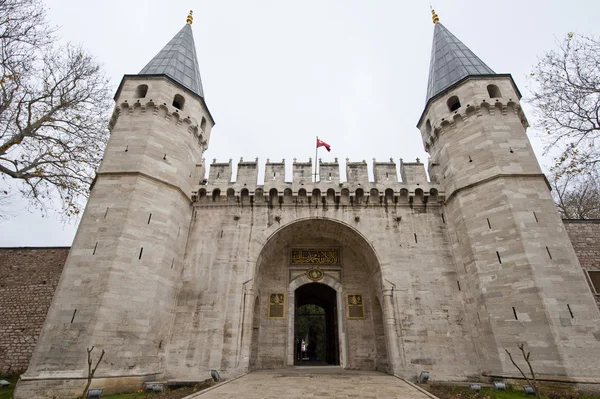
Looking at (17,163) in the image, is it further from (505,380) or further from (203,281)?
(505,380)

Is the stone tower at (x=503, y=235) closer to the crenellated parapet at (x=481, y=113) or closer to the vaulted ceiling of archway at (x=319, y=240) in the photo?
the crenellated parapet at (x=481, y=113)

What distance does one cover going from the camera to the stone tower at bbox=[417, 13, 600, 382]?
8969 mm

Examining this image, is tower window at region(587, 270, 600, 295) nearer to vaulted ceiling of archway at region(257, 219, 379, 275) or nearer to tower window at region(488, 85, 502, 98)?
tower window at region(488, 85, 502, 98)

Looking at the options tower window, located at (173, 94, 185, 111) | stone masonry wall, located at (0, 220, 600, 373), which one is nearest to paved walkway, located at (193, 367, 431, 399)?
stone masonry wall, located at (0, 220, 600, 373)

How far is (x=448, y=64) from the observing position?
15227mm

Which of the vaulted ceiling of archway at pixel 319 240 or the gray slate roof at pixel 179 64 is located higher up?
the gray slate roof at pixel 179 64

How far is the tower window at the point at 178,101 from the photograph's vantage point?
14.0 m

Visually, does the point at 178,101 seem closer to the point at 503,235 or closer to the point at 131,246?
the point at 131,246

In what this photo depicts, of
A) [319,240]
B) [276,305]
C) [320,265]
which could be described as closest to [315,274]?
[320,265]

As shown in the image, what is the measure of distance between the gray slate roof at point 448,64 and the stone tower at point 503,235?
9 centimetres

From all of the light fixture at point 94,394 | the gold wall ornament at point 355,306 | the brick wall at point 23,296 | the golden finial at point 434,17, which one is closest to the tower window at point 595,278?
the gold wall ornament at point 355,306

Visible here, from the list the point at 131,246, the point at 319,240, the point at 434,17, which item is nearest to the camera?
the point at 131,246

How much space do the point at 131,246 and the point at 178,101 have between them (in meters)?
7.21

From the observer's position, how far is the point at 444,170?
13.2 m
